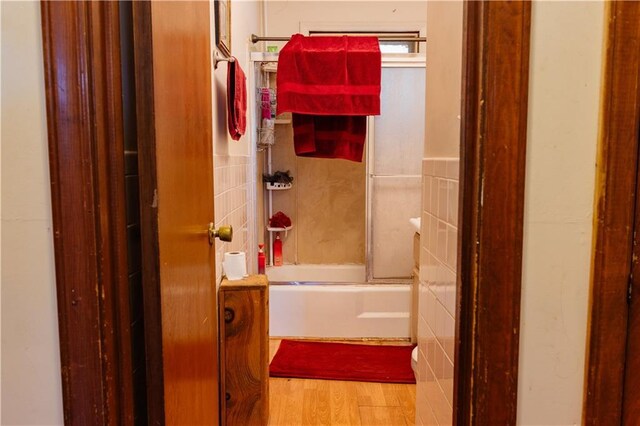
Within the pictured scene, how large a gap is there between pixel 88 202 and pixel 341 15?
3353 millimetres

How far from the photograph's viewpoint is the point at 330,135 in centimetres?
301

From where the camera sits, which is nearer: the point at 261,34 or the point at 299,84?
the point at 299,84


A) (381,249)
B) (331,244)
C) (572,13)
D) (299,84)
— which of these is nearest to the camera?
(572,13)

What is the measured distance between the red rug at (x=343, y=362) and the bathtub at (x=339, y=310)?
0.37 feet

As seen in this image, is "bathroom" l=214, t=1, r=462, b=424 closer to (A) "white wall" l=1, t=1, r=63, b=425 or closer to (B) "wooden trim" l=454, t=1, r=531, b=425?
(B) "wooden trim" l=454, t=1, r=531, b=425

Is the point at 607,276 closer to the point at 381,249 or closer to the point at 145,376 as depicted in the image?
the point at 145,376

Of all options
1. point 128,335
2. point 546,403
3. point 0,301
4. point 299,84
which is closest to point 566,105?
point 546,403

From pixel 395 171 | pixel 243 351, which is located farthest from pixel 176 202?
pixel 395 171

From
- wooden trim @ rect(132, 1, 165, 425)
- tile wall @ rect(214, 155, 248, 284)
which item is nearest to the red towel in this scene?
tile wall @ rect(214, 155, 248, 284)

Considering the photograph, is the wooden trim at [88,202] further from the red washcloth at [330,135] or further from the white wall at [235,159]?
the red washcloth at [330,135]

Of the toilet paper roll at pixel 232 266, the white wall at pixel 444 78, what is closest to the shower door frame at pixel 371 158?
the toilet paper roll at pixel 232 266

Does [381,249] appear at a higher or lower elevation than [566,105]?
lower

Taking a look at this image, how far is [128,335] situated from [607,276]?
2.97 feet

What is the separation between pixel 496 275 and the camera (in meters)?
0.92
